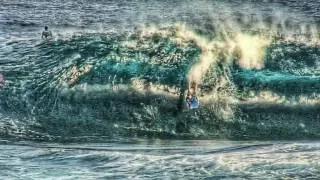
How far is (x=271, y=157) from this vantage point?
69.1 ft

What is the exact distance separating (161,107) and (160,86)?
160cm

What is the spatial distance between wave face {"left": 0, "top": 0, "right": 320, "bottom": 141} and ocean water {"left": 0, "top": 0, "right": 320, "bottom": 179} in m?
0.05

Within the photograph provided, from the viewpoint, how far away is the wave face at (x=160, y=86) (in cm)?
2562

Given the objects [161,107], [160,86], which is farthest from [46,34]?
[161,107]

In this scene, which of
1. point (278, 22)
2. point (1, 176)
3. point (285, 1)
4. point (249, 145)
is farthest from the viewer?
point (285, 1)

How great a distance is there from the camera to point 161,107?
26719mm

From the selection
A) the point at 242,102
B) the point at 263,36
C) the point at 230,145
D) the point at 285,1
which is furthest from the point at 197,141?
the point at 285,1

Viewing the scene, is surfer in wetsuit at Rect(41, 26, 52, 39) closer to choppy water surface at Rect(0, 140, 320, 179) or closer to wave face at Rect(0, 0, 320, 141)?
wave face at Rect(0, 0, 320, 141)

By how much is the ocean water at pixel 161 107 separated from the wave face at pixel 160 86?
45 mm

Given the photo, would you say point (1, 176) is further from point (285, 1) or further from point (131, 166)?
point (285, 1)

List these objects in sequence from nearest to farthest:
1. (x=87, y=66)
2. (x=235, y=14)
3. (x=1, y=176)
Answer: (x=1, y=176) < (x=87, y=66) < (x=235, y=14)

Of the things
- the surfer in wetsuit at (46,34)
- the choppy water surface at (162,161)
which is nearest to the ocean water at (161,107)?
the choppy water surface at (162,161)

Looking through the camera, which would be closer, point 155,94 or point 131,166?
point 131,166

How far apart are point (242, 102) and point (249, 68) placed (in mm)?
3841
